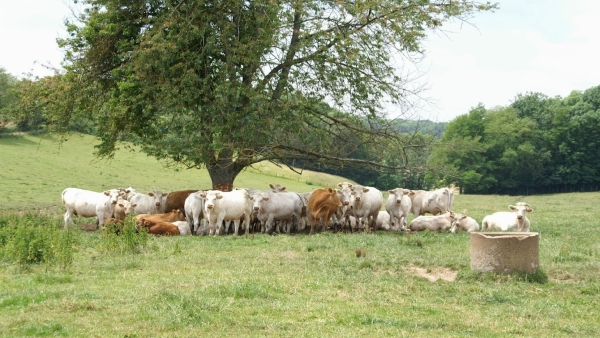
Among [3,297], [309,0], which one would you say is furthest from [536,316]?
[309,0]

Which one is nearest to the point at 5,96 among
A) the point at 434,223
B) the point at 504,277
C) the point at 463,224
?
the point at 434,223

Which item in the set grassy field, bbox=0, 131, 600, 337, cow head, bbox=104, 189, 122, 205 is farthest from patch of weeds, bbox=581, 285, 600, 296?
cow head, bbox=104, 189, 122, 205

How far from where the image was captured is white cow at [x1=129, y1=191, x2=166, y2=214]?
26062mm

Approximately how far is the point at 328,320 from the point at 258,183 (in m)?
52.5

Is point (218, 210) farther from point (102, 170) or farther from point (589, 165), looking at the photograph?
point (589, 165)

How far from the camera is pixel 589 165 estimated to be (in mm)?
83438

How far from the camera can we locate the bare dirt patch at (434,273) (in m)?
13.5

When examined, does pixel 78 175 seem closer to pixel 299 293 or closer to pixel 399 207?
pixel 399 207

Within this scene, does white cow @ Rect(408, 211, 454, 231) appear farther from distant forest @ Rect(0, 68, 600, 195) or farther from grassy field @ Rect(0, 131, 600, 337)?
distant forest @ Rect(0, 68, 600, 195)

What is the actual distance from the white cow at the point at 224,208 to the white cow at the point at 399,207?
5103mm

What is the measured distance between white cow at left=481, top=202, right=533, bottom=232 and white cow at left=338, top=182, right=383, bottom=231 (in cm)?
364

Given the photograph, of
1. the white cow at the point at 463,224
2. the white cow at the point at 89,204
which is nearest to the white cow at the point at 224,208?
the white cow at the point at 89,204

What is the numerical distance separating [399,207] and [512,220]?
3846 mm

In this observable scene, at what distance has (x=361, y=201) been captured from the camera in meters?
24.6
